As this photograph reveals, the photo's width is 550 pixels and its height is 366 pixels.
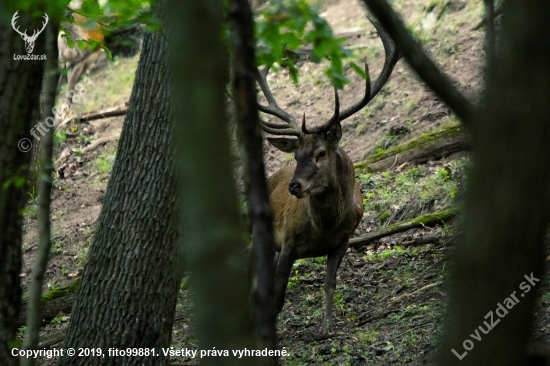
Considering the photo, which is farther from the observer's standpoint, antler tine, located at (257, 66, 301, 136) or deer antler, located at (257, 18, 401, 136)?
antler tine, located at (257, 66, 301, 136)

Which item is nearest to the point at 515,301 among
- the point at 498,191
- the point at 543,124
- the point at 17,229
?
the point at 498,191

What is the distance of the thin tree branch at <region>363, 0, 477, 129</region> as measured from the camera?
2.13 m

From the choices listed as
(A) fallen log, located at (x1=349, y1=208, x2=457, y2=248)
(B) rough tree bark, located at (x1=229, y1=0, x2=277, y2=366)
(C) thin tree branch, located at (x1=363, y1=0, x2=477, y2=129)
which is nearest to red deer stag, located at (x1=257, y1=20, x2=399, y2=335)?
(A) fallen log, located at (x1=349, y1=208, x2=457, y2=248)

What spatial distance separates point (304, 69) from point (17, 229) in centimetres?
1206

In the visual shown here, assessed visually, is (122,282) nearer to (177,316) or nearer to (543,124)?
(177,316)

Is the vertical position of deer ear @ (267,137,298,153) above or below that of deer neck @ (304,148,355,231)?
above

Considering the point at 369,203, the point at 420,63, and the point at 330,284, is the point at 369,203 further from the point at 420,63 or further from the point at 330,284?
the point at 420,63

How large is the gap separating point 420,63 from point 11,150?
2.05 m

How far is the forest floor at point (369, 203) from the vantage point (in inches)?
260

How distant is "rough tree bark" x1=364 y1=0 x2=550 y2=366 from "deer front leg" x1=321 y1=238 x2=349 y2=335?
5.36m

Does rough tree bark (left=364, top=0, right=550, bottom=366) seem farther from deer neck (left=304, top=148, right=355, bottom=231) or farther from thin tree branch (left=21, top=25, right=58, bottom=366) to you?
deer neck (left=304, top=148, right=355, bottom=231)

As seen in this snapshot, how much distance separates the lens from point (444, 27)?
13773 millimetres

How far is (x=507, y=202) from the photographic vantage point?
161cm

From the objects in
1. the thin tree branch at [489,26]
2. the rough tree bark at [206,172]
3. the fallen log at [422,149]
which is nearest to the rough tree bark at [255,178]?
the rough tree bark at [206,172]
